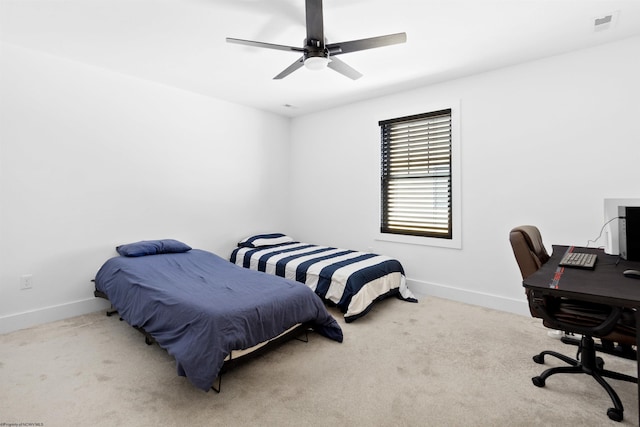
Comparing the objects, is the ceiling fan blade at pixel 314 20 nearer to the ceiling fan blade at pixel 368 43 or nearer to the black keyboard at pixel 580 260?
the ceiling fan blade at pixel 368 43

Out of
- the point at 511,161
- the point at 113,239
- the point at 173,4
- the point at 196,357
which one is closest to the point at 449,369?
the point at 196,357

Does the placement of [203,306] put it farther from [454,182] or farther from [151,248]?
[454,182]

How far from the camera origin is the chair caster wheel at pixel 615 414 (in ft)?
5.59

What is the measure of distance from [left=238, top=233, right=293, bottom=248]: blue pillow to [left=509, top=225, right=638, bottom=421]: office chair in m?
3.21

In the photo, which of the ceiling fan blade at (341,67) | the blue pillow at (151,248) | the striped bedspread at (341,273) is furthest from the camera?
the blue pillow at (151,248)

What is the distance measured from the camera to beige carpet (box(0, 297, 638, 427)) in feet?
5.77

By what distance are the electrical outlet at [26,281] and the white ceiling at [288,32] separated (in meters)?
2.16

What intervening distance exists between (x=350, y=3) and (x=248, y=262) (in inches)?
122

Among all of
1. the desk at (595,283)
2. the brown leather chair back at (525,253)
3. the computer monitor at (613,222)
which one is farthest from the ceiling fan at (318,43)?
the computer monitor at (613,222)

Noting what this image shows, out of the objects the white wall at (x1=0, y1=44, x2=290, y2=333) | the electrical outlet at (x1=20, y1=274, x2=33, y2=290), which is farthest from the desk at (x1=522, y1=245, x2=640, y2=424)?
the electrical outlet at (x1=20, y1=274, x2=33, y2=290)

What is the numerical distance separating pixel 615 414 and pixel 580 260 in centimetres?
88

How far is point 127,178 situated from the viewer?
361 cm

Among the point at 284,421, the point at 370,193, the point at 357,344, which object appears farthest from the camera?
the point at 370,193

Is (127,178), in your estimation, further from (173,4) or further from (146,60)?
(173,4)
